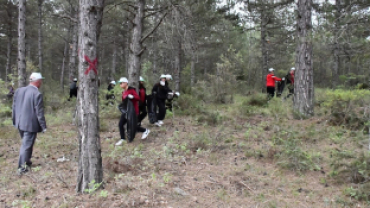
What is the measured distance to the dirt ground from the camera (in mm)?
3383

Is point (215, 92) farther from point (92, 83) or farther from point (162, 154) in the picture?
point (92, 83)

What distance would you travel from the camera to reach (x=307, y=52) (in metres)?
7.20

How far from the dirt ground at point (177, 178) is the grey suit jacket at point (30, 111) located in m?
0.73

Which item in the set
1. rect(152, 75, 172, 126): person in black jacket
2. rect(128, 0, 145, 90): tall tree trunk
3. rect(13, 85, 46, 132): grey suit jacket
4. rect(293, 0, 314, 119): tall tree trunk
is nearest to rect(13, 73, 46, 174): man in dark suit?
rect(13, 85, 46, 132): grey suit jacket

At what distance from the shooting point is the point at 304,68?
7223 mm

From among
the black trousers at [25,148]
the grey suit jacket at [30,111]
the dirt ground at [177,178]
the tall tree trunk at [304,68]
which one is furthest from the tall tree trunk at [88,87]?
the tall tree trunk at [304,68]

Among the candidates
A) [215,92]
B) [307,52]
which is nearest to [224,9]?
[215,92]

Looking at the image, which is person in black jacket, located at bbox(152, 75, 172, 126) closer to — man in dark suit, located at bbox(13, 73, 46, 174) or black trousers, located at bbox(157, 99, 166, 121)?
black trousers, located at bbox(157, 99, 166, 121)

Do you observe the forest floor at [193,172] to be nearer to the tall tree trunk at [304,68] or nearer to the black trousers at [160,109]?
the tall tree trunk at [304,68]

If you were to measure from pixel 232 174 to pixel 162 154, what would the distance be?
4.92 ft

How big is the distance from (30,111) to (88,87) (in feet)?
6.75

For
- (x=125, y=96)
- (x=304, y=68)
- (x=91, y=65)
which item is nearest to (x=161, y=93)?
(x=125, y=96)

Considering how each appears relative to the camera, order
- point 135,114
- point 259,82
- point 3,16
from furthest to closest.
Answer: point 259,82
point 3,16
point 135,114

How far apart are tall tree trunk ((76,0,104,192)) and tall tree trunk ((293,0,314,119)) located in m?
5.69
